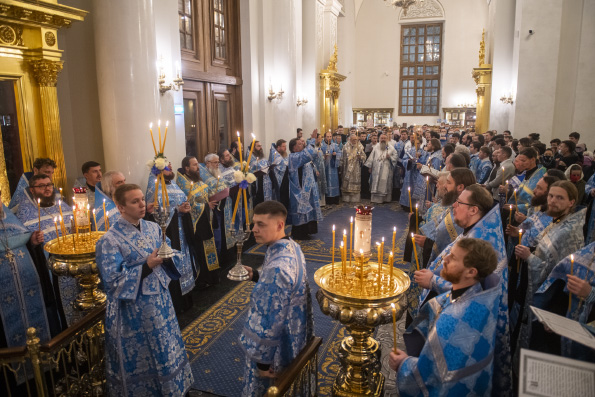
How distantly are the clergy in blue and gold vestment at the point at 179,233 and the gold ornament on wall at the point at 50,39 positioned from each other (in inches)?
71.1

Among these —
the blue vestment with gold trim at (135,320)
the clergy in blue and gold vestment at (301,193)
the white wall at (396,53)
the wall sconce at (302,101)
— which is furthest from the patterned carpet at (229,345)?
the white wall at (396,53)

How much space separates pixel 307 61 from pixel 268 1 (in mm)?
4259

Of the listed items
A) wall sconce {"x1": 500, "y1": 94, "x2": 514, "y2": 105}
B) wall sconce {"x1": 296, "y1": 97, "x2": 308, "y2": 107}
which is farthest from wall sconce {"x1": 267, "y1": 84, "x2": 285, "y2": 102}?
wall sconce {"x1": 500, "y1": 94, "x2": 514, "y2": 105}

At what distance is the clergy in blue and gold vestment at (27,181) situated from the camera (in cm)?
424

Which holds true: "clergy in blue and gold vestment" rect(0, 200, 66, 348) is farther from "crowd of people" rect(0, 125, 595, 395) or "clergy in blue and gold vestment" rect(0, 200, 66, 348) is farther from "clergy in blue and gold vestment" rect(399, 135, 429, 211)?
"clergy in blue and gold vestment" rect(399, 135, 429, 211)

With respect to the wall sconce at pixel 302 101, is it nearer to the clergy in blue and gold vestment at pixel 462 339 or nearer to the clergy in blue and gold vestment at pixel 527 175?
the clergy in blue and gold vestment at pixel 527 175

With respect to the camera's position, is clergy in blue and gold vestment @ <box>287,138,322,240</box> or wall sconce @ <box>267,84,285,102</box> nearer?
clergy in blue and gold vestment @ <box>287,138,322,240</box>

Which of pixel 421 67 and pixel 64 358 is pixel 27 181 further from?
pixel 421 67

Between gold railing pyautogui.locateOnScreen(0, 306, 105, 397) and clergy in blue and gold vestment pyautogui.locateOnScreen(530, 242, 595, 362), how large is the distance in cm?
318

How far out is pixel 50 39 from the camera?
16.0 ft

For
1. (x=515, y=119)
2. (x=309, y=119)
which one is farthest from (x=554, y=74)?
(x=309, y=119)

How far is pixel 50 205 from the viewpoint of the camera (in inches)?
171

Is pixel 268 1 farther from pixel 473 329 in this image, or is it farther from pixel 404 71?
pixel 404 71

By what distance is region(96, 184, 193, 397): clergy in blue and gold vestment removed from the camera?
3.15 metres
